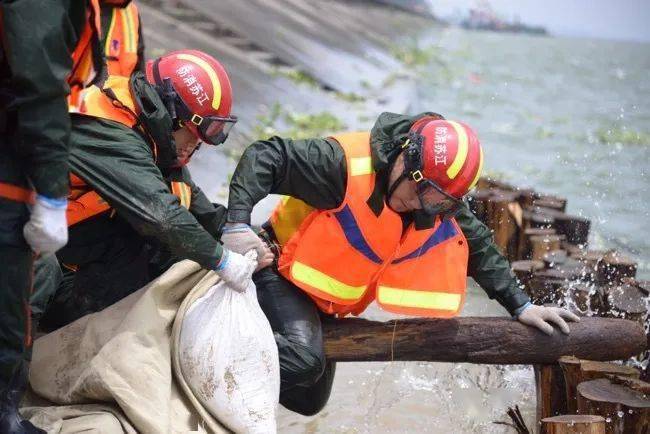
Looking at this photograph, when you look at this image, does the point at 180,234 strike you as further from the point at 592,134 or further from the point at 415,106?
the point at 592,134

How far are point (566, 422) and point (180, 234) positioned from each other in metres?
1.95

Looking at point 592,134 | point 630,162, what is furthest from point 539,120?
point 630,162

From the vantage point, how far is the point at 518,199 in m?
7.97

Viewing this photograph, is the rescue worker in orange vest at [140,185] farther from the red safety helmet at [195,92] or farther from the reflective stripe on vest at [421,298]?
the reflective stripe on vest at [421,298]

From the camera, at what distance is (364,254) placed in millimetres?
4648

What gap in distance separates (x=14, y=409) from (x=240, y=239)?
139 cm

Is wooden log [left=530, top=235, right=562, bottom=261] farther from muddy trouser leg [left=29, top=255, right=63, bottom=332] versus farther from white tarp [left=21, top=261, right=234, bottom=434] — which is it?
muddy trouser leg [left=29, top=255, right=63, bottom=332]

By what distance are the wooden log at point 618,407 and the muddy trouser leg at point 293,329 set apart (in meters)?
1.32

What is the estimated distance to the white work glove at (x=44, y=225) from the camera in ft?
10.2

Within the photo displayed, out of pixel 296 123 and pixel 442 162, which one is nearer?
pixel 442 162

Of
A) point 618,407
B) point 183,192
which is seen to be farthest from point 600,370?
point 183,192

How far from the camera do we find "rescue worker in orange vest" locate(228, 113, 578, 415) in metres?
4.51

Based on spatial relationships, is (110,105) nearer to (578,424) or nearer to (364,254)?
(364,254)

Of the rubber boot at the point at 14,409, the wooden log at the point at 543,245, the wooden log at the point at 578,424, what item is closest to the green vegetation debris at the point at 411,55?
the wooden log at the point at 543,245
